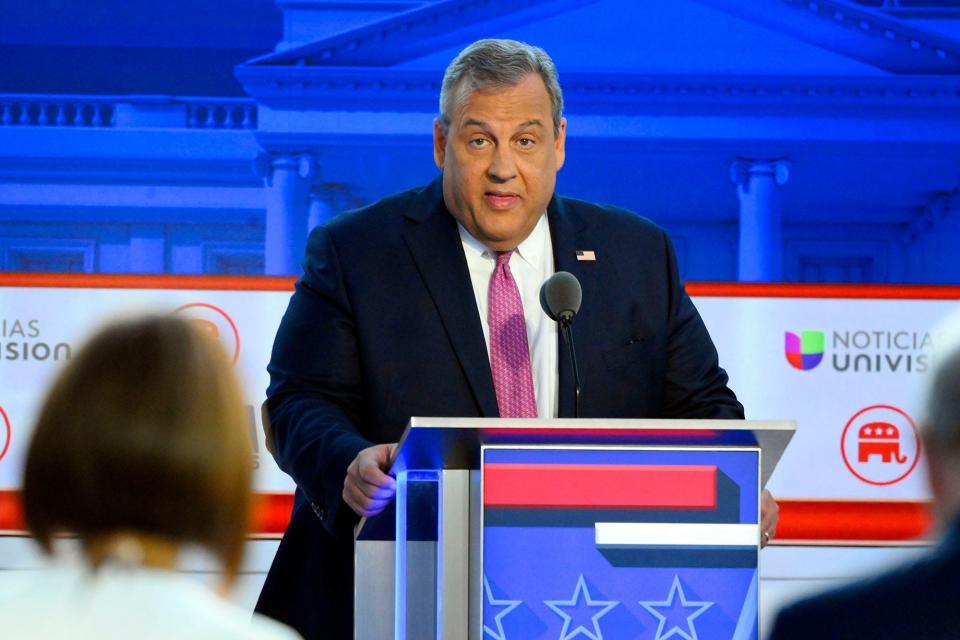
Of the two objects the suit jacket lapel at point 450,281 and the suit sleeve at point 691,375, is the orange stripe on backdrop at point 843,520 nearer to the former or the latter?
the suit sleeve at point 691,375

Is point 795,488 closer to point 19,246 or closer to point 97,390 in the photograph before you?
point 19,246

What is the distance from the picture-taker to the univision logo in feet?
17.7

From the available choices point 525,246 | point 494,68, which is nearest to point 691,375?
point 525,246

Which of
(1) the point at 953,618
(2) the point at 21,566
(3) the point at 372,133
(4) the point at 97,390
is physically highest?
(3) the point at 372,133

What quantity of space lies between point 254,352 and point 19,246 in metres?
0.96

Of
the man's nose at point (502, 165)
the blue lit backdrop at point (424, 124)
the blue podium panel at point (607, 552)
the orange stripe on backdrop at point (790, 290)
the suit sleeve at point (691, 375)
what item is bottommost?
the blue podium panel at point (607, 552)

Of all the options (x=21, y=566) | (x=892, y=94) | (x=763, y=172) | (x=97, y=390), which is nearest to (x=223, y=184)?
(x=21, y=566)

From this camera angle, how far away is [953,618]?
139 cm

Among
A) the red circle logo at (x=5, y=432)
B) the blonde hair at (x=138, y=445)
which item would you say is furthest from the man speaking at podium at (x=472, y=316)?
the red circle logo at (x=5, y=432)

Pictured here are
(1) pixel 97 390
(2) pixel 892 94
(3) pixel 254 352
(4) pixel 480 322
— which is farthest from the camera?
(2) pixel 892 94

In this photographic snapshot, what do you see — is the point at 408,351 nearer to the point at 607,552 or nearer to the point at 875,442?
the point at 607,552

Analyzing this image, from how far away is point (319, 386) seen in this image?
3031 mm

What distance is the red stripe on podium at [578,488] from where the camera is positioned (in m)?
2.27

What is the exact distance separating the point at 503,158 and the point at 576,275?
29cm
